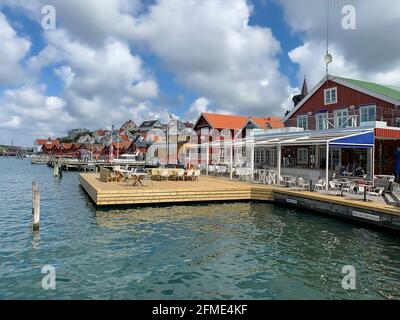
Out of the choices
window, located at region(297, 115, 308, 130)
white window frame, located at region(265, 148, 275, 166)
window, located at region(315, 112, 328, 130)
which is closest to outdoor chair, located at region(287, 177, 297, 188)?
window, located at region(315, 112, 328, 130)

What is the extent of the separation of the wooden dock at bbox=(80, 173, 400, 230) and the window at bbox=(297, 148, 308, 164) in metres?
10.2

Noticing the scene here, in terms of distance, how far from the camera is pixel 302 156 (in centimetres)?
2756

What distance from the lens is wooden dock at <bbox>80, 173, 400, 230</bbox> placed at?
12258 millimetres

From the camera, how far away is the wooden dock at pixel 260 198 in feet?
40.2

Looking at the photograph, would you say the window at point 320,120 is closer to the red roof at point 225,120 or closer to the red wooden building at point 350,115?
the red wooden building at point 350,115

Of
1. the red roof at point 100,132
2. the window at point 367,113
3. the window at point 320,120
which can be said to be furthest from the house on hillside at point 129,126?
the window at point 367,113

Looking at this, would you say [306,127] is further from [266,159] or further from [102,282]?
[102,282]

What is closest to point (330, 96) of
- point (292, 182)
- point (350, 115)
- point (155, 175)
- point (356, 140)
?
point (350, 115)

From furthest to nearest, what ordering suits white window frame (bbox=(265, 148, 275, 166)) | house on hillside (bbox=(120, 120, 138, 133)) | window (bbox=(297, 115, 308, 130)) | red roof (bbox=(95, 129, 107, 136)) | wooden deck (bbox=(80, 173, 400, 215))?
1. house on hillside (bbox=(120, 120, 138, 133))
2. red roof (bbox=(95, 129, 107, 136))
3. white window frame (bbox=(265, 148, 275, 166))
4. window (bbox=(297, 115, 308, 130))
5. wooden deck (bbox=(80, 173, 400, 215))

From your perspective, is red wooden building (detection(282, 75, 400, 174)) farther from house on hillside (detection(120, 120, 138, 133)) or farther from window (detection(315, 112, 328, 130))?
house on hillside (detection(120, 120, 138, 133))

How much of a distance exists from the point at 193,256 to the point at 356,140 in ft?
39.4

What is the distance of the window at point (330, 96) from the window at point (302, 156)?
4.20 m
